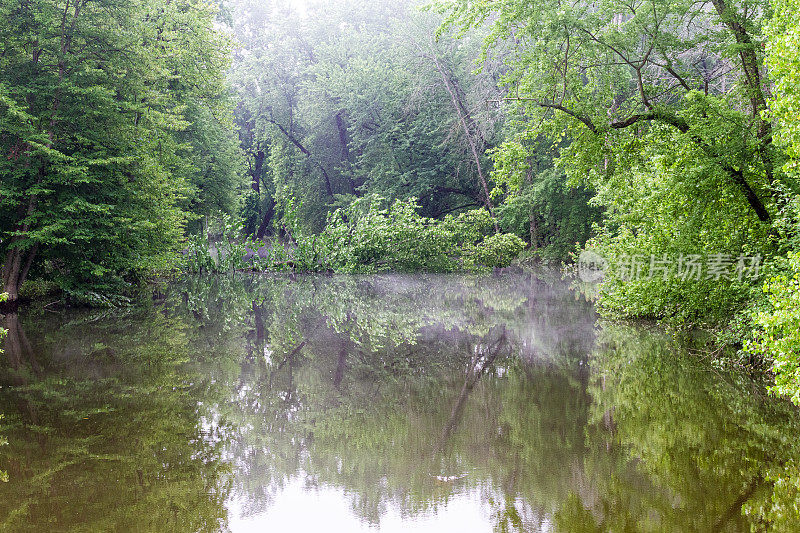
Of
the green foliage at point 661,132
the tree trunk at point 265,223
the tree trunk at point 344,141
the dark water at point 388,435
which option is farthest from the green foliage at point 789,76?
the tree trunk at point 265,223

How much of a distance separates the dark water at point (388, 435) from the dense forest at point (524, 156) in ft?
3.55

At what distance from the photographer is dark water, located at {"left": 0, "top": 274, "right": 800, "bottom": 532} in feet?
14.4

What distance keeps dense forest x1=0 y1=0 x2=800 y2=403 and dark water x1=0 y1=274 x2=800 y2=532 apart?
1081 mm

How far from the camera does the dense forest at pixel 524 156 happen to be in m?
8.55

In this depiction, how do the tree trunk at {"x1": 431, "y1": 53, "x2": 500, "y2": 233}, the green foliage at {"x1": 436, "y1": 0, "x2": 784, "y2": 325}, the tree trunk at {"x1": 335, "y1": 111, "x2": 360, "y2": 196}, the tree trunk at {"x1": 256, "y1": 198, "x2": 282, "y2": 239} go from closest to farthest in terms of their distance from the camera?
the green foliage at {"x1": 436, "y1": 0, "x2": 784, "y2": 325} → the tree trunk at {"x1": 431, "y1": 53, "x2": 500, "y2": 233} → the tree trunk at {"x1": 335, "y1": 111, "x2": 360, "y2": 196} → the tree trunk at {"x1": 256, "y1": 198, "x2": 282, "y2": 239}

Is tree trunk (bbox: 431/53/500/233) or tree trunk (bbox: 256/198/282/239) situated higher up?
tree trunk (bbox: 431/53/500/233)

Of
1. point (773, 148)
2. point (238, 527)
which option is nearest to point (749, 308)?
point (773, 148)

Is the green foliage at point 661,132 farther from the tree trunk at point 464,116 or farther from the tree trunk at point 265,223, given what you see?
the tree trunk at point 265,223

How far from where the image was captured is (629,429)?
608cm

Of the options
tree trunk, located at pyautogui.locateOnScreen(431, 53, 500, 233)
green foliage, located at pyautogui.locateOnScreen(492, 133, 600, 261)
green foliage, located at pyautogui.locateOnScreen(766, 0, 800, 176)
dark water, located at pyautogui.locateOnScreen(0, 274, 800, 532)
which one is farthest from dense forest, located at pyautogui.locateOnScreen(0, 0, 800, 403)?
dark water, located at pyautogui.locateOnScreen(0, 274, 800, 532)

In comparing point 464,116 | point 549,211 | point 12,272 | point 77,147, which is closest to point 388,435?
point 12,272

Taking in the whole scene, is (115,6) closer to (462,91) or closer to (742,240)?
(742,240)

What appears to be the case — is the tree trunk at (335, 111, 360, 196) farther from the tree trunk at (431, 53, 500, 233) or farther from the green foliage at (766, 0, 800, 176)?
the green foliage at (766, 0, 800, 176)

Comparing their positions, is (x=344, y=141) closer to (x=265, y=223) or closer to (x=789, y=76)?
(x=265, y=223)
